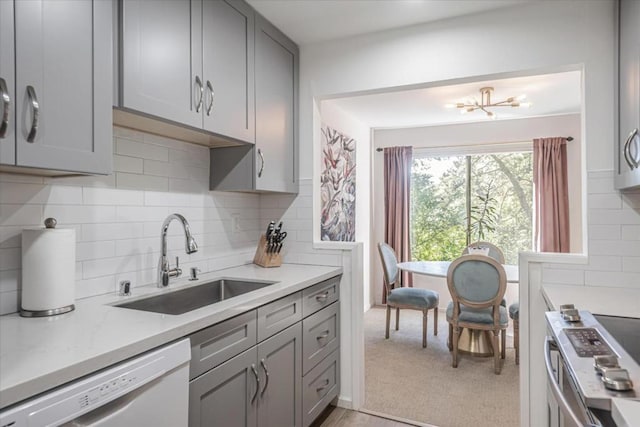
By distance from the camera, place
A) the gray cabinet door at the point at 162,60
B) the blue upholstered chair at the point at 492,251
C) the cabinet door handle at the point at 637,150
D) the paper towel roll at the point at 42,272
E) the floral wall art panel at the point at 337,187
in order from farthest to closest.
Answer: the blue upholstered chair at the point at 492,251, the floral wall art panel at the point at 337,187, the cabinet door handle at the point at 637,150, the gray cabinet door at the point at 162,60, the paper towel roll at the point at 42,272

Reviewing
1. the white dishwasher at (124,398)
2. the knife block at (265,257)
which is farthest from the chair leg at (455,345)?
the white dishwasher at (124,398)

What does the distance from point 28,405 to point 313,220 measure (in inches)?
75.7

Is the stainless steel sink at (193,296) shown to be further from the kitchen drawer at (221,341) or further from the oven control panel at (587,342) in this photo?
the oven control panel at (587,342)

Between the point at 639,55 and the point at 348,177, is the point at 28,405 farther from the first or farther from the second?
the point at 348,177

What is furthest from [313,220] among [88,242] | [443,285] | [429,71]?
[443,285]

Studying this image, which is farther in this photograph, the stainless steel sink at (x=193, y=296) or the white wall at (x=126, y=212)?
the stainless steel sink at (x=193, y=296)

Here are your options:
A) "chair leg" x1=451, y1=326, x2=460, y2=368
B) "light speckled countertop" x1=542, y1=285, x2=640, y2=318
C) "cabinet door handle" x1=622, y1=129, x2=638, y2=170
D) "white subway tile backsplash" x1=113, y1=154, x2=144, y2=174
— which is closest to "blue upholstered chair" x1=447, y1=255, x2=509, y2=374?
"chair leg" x1=451, y1=326, x2=460, y2=368

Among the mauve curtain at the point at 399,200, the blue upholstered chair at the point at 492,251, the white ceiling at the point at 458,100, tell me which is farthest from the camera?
the mauve curtain at the point at 399,200

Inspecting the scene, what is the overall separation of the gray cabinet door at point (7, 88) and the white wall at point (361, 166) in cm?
308

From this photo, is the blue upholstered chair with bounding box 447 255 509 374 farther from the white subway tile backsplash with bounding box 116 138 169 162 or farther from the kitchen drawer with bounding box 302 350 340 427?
the white subway tile backsplash with bounding box 116 138 169 162

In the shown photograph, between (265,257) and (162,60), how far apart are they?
1316 millimetres

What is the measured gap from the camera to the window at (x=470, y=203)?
15.6ft

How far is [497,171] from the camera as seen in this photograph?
15.9 feet

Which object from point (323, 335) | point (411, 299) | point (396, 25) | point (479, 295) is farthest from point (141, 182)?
point (411, 299)
